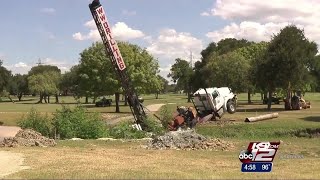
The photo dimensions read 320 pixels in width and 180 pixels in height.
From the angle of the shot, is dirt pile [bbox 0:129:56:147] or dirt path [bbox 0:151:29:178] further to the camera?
dirt pile [bbox 0:129:56:147]

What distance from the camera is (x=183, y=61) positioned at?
130 m

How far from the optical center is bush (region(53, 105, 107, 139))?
2941cm

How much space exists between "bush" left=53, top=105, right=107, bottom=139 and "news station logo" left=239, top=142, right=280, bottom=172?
19.3 metres

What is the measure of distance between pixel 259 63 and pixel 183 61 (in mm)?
71172

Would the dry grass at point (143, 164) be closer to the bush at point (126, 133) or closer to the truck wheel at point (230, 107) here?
the bush at point (126, 133)

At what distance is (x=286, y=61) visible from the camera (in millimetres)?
56562

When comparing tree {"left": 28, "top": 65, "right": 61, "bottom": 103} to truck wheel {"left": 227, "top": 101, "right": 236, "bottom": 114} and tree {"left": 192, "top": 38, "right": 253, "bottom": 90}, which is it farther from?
truck wheel {"left": 227, "top": 101, "right": 236, "bottom": 114}

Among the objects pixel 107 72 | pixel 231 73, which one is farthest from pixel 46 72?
pixel 107 72

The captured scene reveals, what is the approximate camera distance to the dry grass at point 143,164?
42.6 feet

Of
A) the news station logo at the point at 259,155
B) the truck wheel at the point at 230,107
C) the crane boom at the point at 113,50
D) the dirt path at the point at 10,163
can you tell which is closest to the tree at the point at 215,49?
the truck wheel at the point at 230,107

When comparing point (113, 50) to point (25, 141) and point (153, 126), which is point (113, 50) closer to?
point (153, 126)

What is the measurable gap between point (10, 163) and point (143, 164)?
14.2 ft

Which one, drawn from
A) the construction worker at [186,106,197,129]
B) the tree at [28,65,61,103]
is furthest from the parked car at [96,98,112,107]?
the construction worker at [186,106,197,129]

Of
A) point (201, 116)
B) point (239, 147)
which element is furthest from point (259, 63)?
point (239, 147)
